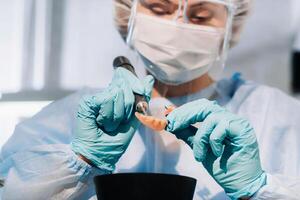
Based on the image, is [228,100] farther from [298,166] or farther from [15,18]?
[15,18]

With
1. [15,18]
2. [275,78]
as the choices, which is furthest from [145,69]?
[275,78]

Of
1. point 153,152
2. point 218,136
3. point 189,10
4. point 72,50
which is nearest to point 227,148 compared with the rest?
point 218,136

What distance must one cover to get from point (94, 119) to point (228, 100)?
1.64ft

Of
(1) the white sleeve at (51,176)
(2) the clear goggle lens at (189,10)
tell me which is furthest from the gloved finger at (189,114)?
(2) the clear goggle lens at (189,10)

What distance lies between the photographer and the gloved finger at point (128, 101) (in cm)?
109

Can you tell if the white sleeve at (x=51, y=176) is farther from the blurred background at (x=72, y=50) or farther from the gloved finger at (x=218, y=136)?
the blurred background at (x=72, y=50)

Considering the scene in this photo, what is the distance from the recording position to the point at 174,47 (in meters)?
1.32

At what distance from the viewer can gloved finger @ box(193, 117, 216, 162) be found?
1.03 metres

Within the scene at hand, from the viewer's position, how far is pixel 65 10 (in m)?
1.79

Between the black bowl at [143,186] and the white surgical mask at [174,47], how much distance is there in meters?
0.44

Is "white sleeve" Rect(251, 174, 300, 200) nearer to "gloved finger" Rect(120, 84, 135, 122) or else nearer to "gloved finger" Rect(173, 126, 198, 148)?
"gloved finger" Rect(173, 126, 198, 148)

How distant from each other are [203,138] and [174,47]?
360mm

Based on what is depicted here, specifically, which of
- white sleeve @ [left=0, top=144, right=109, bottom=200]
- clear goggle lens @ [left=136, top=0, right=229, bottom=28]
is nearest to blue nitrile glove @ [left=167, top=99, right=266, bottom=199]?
white sleeve @ [left=0, top=144, right=109, bottom=200]

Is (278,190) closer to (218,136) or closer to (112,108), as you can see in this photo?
(218,136)
